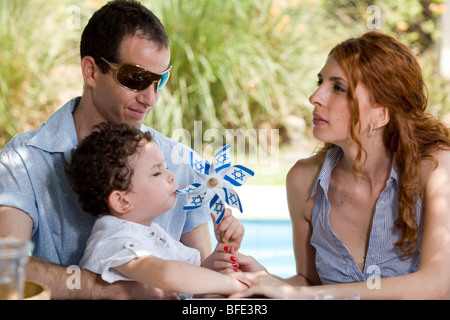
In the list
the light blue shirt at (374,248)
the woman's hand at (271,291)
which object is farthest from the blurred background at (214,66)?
the woman's hand at (271,291)

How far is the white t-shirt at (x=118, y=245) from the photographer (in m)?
2.06

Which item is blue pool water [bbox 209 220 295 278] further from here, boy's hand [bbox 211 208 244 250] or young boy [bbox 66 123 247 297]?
young boy [bbox 66 123 247 297]

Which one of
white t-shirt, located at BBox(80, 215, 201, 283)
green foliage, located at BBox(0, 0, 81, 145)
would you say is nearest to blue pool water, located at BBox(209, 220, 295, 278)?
green foliage, located at BBox(0, 0, 81, 145)

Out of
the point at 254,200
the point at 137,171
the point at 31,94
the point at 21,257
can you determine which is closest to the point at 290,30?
the point at 254,200

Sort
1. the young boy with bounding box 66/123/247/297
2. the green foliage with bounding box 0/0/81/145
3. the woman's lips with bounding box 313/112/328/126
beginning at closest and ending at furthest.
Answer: the young boy with bounding box 66/123/247/297, the woman's lips with bounding box 313/112/328/126, the green foliage with bounding box 0/0/81/145

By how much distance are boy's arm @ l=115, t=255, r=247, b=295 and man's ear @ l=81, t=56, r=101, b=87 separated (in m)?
1.10

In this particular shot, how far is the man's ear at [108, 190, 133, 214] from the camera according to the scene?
2266mm

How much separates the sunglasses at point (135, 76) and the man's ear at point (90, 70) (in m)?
0.12

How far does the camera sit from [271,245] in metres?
6.52

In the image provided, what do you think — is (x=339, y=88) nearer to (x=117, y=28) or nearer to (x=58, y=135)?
(x=117, y=28)

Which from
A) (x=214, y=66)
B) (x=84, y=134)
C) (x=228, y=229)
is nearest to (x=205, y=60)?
(x=214, y=66)

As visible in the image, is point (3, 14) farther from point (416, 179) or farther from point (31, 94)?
point (416, 179)

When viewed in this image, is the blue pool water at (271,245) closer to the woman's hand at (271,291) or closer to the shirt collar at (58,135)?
the shirt collar at (58,135)

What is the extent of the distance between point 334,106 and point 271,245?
160 inches
